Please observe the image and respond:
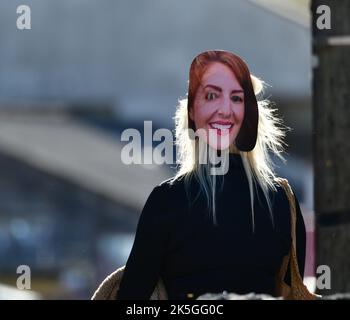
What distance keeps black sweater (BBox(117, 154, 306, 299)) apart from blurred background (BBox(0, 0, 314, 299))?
64.3ft

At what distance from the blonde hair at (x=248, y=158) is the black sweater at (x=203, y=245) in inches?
0.9

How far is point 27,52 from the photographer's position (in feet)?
103

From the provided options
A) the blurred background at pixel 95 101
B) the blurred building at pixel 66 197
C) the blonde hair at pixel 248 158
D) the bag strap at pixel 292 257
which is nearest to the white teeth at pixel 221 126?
the blonde hair at pixel 248 158

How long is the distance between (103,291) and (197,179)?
0.47m

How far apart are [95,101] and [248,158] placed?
3188 cm

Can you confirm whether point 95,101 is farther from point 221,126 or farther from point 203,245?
point 203,245

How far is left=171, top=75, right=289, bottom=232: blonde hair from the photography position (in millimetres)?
3707

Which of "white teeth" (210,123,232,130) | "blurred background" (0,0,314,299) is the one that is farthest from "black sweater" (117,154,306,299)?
"blurred background" (0,0,314,299)

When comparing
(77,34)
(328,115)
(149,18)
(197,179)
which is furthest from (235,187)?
(149,18)

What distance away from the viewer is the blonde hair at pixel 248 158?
12.2 ft

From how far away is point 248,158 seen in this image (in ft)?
12.4

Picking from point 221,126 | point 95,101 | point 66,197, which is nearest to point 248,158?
point 221,126

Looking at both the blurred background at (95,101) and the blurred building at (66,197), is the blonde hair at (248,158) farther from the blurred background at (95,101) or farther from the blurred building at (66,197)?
the blurred building at (66,197)

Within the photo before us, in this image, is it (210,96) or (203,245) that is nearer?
(203,245)
